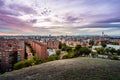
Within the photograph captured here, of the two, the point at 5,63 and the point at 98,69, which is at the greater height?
the point at 98,69

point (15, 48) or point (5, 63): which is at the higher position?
point (15, 48)

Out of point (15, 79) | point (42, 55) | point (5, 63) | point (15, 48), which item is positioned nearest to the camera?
point (15, 79)

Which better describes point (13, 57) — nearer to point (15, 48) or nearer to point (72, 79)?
point (15, 48)

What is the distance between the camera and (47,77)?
758cm

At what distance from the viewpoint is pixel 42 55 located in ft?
86.2

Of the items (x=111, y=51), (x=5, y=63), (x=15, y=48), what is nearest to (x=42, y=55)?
(x=15, y=48)

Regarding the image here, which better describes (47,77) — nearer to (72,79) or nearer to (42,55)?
(72,79)

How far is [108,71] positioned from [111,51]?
101 ft

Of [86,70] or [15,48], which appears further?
[15,48]

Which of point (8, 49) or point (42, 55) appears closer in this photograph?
point (8, 49)

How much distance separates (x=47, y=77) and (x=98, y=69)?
2.56 meters

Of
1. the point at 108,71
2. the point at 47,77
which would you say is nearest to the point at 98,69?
the point at 108,71

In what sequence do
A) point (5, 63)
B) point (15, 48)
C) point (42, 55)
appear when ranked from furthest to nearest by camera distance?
point (42, 55), point (15, 48), point (5, 63)

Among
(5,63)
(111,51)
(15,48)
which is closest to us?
(5,63)
